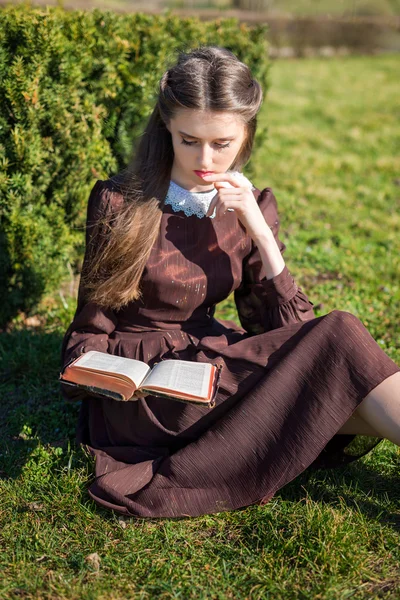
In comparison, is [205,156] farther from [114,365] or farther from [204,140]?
[114,365]

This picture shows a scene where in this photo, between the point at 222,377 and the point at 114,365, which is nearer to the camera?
the point at 114,365

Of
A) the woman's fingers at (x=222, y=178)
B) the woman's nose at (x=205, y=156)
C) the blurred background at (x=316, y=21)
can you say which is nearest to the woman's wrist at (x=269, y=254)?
the woman's fingers at (x=222, y=178)

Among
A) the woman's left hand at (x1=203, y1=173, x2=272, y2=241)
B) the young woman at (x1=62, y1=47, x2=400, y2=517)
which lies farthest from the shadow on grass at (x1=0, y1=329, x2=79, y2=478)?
the woman's left hand at (x1=203, y1=173, x2=272, y2=241)

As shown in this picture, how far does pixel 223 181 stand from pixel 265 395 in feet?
2.95

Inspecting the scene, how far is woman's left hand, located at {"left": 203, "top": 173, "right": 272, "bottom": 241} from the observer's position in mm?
2789

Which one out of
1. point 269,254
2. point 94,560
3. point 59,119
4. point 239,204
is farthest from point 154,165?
point 94,560

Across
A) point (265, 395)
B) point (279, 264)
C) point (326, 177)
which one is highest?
point (279, 264)

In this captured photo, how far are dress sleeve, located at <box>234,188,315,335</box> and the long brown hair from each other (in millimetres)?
309

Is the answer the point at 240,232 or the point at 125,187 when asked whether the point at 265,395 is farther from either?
the point at 125,187

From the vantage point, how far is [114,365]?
2.59 m

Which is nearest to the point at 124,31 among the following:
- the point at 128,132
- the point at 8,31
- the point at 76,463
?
the point at 128,132

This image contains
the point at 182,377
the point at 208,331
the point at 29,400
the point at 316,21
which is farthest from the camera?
the point at 316,21

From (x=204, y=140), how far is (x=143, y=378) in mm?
968

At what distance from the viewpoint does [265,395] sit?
263 cm
